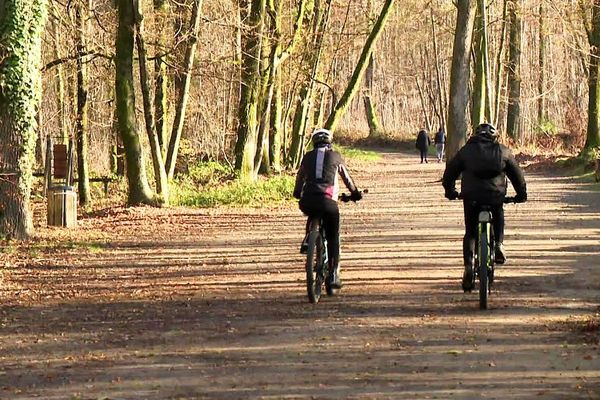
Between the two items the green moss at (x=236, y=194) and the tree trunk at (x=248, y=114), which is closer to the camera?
the green moss at (x=236, y=194)

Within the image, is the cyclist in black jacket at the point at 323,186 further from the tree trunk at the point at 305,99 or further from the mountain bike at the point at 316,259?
the tree trunk at the point at 305,99

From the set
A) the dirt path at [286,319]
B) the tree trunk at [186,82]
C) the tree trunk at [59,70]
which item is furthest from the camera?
the tree trunk at [186,82]

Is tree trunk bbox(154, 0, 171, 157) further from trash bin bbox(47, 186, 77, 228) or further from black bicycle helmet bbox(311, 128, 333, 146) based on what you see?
black bicycle helmet bbox(311, 128, 333, 146)

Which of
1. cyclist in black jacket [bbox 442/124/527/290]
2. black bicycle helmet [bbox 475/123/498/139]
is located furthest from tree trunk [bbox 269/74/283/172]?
→ cyclist in black jacket [bbox 442/124/527/290]

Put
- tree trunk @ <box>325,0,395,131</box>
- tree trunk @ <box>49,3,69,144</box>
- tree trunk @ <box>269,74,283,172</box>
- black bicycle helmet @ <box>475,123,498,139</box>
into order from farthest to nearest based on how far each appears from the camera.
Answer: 1. tree trunk @ <box>269,74,283,172</box>
2. tree trunk @ <box>325,0,395,131</box>
3. tree trunk @ <box>49,3,69,144</box>
4. black bicycle helmet @ <box>475,123,498,139</box>

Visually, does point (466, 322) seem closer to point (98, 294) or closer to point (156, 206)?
point (98, 294)

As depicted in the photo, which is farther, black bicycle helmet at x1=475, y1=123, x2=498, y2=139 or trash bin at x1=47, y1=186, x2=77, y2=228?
trash bin at x1=47, y1=186, x2=77, y2=228

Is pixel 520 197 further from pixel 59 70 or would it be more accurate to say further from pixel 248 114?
pixel 248 114

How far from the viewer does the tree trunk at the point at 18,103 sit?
57.3 feet

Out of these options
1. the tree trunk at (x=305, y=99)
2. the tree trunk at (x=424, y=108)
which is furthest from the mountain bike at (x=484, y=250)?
the tree trunk at (x=424, y=108)

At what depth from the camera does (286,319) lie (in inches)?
425

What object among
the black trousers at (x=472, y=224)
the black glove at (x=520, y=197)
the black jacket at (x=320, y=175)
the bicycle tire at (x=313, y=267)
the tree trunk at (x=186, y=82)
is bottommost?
the bicycle tire at (x=313, y=267)

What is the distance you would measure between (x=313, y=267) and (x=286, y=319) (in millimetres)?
1030

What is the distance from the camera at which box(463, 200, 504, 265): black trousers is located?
11.4 m
